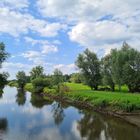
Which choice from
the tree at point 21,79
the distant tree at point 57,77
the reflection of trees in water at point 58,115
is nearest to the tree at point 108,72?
the distant tree at point 57,77

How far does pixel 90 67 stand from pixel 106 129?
52.9m

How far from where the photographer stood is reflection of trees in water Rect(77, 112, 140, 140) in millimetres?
29956

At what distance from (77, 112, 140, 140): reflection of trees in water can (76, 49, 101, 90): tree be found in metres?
42.2

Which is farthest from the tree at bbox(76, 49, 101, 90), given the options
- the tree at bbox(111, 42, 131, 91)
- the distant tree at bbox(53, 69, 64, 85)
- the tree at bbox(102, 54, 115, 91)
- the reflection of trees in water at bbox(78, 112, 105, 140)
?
the reflection of trees in water at bbox(78, 112, 105, 140)

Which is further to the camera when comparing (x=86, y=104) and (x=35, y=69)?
(x=35, y=69)

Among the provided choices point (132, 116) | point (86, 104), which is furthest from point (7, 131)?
point (86, 104)

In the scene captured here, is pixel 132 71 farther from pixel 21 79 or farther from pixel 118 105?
pixel 21 79

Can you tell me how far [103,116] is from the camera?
145ft

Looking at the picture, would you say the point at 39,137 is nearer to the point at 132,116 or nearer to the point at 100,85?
the point at 132,116

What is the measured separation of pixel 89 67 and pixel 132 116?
4610cm

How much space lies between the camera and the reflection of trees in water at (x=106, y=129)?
98.3 ft

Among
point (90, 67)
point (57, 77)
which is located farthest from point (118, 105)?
point (57, 77)

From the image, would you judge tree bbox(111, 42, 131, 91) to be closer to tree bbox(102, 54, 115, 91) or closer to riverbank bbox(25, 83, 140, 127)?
tree bbox(102, 54, 115, 91)

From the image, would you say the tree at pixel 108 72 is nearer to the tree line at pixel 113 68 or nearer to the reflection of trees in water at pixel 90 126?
the tree line at pixel 113 68
